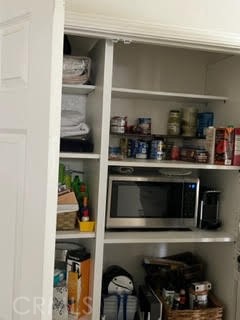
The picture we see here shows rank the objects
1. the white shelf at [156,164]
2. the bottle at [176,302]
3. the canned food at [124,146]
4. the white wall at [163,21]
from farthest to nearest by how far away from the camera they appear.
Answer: the canned food at [124,146], the bottle at [176,302], the white shelf at [156,164], the white wall at [163,21]

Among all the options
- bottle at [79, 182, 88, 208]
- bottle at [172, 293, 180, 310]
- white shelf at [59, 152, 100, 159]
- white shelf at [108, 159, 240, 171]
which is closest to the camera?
white shelf at [59, 152, 100, 159]

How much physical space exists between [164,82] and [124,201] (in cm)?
80

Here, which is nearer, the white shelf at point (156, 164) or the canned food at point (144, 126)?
the white shelf at point (156, 164)

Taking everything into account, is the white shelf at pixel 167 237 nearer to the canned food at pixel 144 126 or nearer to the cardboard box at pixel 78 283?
the cardboard box at pixel 78 283

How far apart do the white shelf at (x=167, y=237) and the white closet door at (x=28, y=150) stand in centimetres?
68

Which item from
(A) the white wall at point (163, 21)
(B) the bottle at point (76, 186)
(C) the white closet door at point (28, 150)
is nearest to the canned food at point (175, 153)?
(B) the bottle at point (76, 186)

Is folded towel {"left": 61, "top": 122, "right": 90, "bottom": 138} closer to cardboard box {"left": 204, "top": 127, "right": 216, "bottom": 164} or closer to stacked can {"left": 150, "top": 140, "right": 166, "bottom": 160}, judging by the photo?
stacked can {"left": 150, "top": 140, "right": 166, "bottom": 160}

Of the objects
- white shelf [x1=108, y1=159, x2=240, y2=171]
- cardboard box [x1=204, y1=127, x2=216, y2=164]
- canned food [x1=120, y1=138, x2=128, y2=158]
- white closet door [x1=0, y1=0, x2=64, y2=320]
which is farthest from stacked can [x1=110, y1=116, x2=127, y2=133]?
white closet door [x1=0, y1=0, x2=64, y2=320]

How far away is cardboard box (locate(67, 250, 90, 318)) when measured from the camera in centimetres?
167

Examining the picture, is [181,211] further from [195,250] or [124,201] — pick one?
[195,250]

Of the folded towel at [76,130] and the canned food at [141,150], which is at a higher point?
the folded towel at [76,130]

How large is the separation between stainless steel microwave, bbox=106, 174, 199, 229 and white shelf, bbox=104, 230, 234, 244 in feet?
0.14

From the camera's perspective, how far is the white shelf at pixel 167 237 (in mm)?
1669

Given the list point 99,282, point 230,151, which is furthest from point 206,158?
point 99,282
